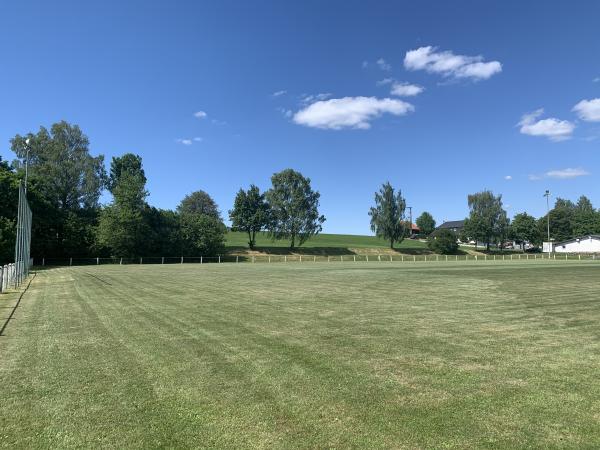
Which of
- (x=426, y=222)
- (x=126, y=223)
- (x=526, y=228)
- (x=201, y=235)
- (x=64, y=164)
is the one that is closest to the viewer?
(x=126, y=223)

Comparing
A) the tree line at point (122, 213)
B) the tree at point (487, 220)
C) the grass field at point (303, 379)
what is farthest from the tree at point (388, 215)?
the grass field at point (303, 379)

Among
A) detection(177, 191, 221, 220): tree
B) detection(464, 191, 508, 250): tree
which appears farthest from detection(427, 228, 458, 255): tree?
detection(177, 191, 221, 220): tree

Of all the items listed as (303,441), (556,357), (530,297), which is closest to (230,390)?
(303,441)

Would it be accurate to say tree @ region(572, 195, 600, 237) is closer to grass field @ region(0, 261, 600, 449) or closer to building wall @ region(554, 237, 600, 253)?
building wall @ region(554, 237, 600, 253)

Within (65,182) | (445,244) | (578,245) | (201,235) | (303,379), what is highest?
(65,182)

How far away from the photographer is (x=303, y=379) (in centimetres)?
665

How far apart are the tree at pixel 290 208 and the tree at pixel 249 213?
2308 millimetres

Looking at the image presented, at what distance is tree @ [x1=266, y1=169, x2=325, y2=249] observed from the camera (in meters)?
97.5

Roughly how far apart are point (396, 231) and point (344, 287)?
278 feet

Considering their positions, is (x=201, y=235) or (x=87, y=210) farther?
(x=201, y=235)

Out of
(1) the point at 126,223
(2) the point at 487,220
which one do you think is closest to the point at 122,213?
(1) the point at 126,223

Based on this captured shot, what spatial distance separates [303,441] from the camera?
4688 mm

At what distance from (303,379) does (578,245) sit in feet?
421

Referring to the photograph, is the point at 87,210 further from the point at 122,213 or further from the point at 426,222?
the point at 426,222
